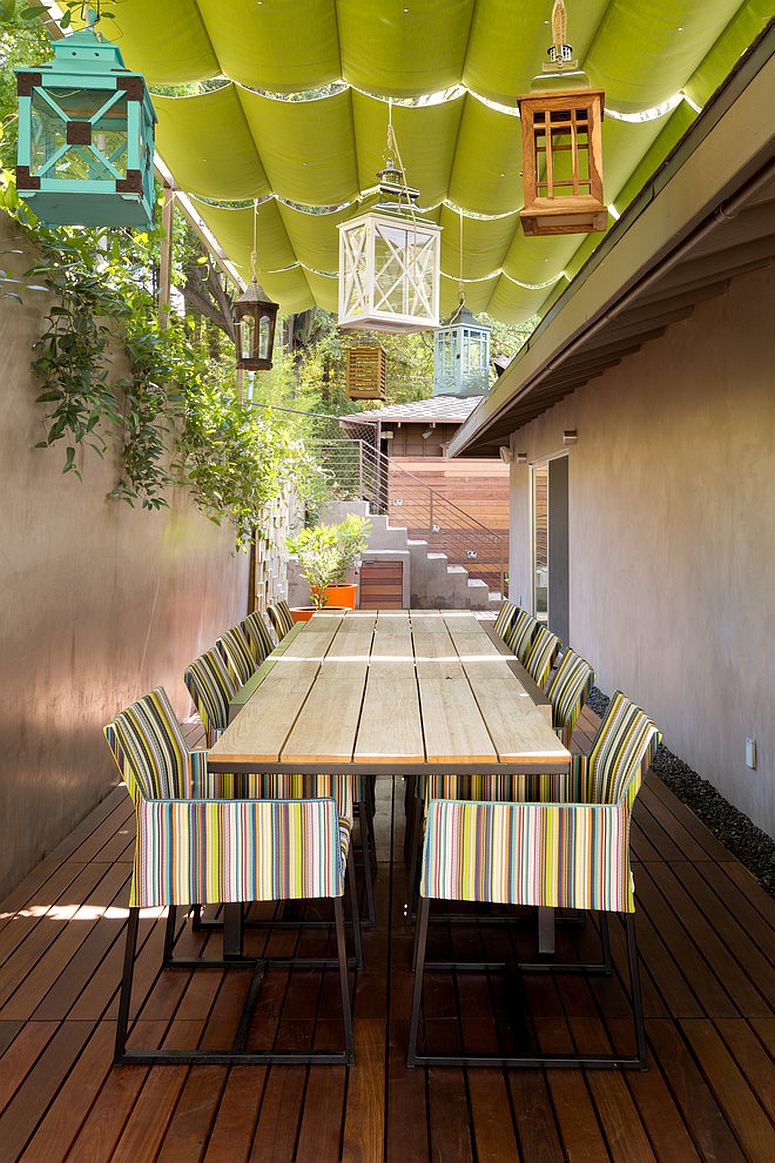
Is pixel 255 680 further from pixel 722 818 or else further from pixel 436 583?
pixel 436 583

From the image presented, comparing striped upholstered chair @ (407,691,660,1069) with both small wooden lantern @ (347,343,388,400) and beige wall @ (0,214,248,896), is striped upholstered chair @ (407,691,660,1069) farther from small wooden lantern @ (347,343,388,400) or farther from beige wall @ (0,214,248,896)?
small wooden lantern @ (347,343,388,400)

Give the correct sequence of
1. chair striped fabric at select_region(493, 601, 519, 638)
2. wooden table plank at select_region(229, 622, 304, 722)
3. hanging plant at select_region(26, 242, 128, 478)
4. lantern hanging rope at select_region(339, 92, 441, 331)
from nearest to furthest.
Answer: wooden table plank at select_region(229, 622, 304, 722)
hanging plant at select_region(26, 242, 128, 478)
lantern hanging rope at select_region(339, 92, 441, 331)
chair striped fabric at select_region(493, 601, 519, 638)

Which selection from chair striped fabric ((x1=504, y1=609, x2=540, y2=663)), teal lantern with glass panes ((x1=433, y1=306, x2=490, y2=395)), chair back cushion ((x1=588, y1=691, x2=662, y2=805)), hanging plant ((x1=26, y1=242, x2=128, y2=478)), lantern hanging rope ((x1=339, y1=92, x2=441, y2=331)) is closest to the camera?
chair back cushion ((x1=588, y1=691, x2=662, y2=805))

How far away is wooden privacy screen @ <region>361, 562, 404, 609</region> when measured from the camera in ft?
43.9

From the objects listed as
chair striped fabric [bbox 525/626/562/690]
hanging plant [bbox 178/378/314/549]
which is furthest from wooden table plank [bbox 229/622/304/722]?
hanging plant [bbox 178/378/314/549]

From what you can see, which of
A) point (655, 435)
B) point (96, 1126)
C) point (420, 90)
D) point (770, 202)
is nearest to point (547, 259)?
point (655, 435)

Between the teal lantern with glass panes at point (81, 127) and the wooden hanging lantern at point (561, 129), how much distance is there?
3.68ft

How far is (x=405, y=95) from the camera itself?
14.0 feet

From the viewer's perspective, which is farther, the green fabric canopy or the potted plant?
the potted plant

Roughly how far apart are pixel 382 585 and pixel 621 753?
10.8m

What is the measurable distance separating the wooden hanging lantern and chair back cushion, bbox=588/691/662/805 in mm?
1487

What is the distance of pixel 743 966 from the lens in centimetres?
288

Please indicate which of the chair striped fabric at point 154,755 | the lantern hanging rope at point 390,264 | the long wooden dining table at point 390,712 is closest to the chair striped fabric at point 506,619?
the long wooden dining table at point 390,712

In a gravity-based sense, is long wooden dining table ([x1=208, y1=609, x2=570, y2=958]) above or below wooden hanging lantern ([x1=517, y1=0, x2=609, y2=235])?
below
